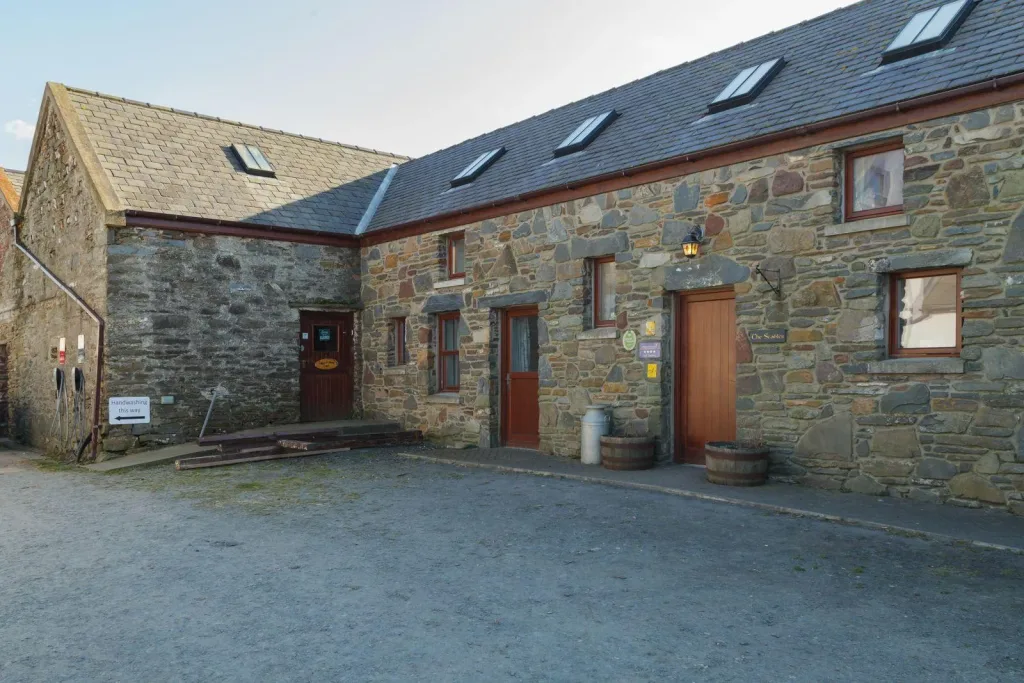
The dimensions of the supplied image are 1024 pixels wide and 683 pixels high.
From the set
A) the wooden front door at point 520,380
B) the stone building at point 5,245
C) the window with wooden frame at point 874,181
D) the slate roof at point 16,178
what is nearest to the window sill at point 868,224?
the window with wooden frame at point 874,181

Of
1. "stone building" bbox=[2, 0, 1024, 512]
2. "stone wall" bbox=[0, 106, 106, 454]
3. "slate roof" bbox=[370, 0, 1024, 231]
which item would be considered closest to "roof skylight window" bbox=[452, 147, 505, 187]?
"stone building" bbox=[2, 0, 1024, 512]

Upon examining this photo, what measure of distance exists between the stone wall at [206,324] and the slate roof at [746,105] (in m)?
2.17

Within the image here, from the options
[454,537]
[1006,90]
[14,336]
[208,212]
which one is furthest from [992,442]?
[14,336]

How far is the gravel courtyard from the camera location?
395cm

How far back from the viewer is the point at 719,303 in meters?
9.56

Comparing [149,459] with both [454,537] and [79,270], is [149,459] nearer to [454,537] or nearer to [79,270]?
[79,270]

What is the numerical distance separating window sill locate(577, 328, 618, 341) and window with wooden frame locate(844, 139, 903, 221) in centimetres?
341

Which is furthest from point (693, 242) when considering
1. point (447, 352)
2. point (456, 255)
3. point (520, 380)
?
point (447, 352)

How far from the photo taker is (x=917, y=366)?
300 inches

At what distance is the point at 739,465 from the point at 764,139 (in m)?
A: 3.75

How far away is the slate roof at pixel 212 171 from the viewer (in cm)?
1336

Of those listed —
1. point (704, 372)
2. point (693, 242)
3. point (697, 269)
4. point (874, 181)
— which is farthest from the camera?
point (704, 372)

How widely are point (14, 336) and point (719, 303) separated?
16.7m

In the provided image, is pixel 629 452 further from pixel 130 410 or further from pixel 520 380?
pixel 130 410
